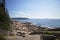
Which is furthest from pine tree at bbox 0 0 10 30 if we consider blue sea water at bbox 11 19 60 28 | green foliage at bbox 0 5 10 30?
blue sea water at bbox 11 19 60 28

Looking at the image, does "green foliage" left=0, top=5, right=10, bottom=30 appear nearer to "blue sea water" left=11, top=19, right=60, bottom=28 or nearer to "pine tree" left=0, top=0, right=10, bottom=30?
"pine tree" left=0, top=0, right=10, bottom=30

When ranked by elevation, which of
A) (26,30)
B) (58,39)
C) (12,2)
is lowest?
(58,39)

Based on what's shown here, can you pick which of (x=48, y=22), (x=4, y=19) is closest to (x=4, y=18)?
Answer: (x=4, y=19)

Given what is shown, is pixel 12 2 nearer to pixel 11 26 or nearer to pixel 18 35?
pixel 11 26

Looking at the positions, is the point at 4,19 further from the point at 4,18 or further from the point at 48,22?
the point at 48,22

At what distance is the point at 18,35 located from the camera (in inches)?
111

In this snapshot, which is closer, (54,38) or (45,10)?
(54,38)

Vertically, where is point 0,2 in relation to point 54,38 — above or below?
above

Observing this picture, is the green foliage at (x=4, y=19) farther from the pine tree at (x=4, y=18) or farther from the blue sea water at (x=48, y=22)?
the blue sea water at (x=48, y=22)

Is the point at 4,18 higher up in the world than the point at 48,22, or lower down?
higher up

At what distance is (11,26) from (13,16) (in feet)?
0.78

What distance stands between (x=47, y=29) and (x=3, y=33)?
3.38 ft

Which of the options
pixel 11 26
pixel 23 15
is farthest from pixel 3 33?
pixel 23 15

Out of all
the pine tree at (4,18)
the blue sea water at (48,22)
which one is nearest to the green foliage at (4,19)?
the pine tree at (4,18)
